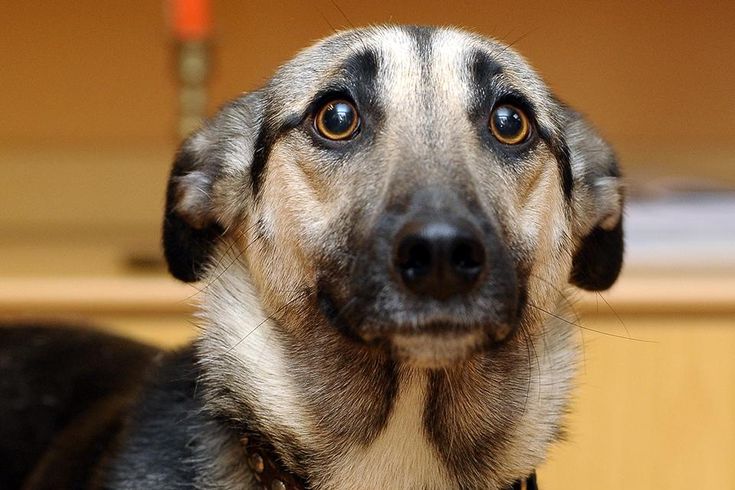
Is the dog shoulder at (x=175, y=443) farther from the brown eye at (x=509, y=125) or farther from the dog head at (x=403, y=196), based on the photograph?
the brown eye at (x=509, y=125)

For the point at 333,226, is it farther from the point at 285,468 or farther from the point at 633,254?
the point at 633,254

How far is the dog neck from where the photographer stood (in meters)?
1.21

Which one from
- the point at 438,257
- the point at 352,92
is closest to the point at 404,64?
the point at 352,92

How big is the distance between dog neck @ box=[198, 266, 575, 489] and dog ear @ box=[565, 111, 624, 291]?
0.76 ft

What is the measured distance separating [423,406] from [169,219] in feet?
1.66

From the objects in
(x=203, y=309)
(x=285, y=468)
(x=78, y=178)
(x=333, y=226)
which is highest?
(x=333, y=226)

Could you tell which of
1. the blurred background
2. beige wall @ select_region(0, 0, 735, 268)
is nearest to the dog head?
the blurred background

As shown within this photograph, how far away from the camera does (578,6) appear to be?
8.18 feet

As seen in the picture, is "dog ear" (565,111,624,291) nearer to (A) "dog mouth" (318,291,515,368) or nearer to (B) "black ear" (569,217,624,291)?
(B) "black ear" (569,217,624,291)

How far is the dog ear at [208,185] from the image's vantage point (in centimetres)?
138

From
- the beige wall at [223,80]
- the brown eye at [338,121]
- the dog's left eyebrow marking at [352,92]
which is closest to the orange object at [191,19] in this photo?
the beige wall at [223,80]

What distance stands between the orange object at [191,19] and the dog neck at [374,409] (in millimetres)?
1049

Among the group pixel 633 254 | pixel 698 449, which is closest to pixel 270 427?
pixel 698 449

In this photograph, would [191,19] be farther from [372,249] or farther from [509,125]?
[372,249]
